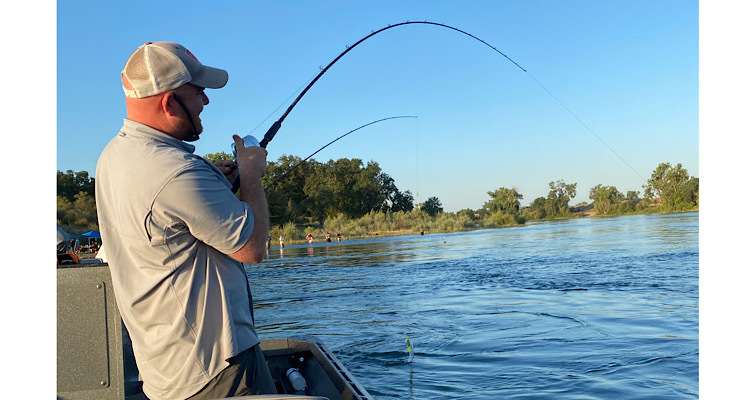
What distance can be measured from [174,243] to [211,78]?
496 millimetres

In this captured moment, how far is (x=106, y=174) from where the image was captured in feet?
5.78

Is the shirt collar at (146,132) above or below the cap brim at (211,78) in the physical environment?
below

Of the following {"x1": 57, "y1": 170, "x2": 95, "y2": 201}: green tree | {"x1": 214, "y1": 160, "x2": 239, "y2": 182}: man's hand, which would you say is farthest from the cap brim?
{"x1": 57, "y1": 170, "x2": 95, "y2": 201}: green tree

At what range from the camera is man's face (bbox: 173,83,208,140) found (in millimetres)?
1822

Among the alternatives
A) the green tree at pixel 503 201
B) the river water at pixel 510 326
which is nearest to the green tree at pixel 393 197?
the green tree at pixel 503 201

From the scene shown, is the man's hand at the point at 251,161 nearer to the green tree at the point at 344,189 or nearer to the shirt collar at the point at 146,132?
the shirt collar at the point at 146,132

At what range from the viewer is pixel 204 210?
1660 millimetres

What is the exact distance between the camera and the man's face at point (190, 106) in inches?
71.7

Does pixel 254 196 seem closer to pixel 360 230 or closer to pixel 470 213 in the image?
pixel 360 230

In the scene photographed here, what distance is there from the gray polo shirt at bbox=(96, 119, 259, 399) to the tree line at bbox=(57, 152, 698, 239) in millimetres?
40393

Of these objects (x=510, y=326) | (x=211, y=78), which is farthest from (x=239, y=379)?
(x=510, y=326)

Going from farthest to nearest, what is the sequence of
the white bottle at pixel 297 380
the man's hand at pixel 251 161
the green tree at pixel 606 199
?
the green tree at pixel 606 199 < the white bottle at pixel 297 380 < the man's hand at pixel 251 161

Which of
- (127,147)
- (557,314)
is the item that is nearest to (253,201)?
(127,147)
